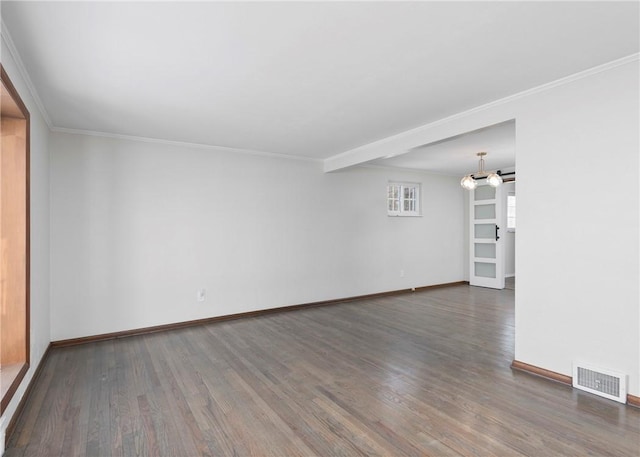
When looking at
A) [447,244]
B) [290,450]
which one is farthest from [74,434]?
[447,244]

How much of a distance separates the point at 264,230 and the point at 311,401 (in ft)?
10.1

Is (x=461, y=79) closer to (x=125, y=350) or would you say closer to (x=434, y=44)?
(x=434, y=44)

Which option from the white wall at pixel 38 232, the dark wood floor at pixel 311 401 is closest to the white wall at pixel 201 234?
the white wall at pixel 38 232

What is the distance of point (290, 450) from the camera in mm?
1968

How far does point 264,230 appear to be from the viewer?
524 centimetres

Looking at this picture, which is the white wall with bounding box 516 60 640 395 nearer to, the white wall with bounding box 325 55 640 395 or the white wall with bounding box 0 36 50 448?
the white wall with bounding box 325 55 640 395

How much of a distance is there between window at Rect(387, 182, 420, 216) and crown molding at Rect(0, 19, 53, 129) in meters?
5.15

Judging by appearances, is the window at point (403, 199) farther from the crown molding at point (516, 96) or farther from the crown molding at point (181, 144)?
the crown molding at point (516, 96)

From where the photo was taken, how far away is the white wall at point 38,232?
2629mm

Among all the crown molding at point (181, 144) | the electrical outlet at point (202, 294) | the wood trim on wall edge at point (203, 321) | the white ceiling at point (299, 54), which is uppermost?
the white ceiling at point (299, 54)

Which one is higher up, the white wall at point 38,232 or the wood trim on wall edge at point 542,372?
the white wall at point 38,232

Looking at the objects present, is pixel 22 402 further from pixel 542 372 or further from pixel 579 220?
pixel 579 220

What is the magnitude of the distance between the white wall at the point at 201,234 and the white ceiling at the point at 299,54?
0.86 metres

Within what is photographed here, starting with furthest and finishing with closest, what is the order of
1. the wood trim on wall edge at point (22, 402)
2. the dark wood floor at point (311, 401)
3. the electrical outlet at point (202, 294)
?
the electrical outlet at point (202, 294) < the wood trim on wall edge at point (22, 402) < the dark wood floor at point (311, 401)
